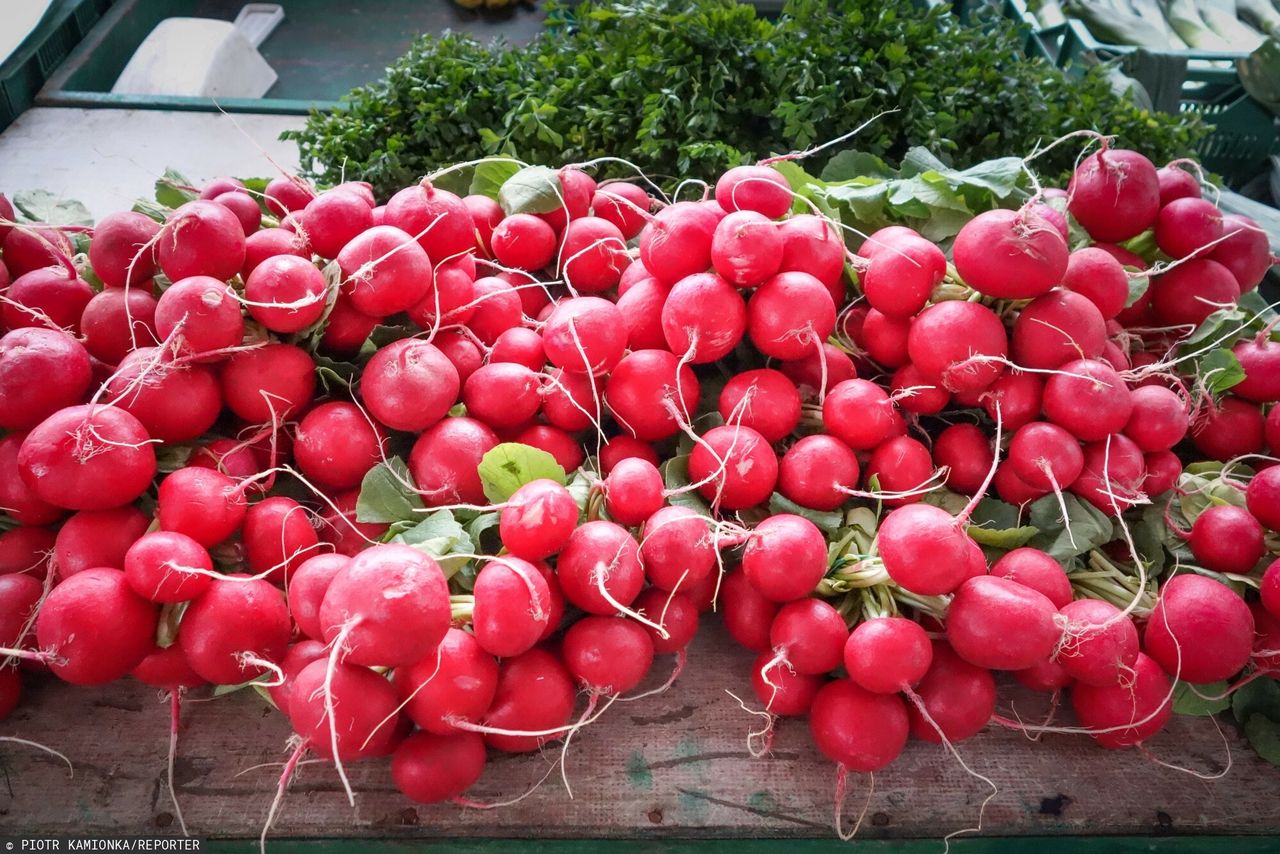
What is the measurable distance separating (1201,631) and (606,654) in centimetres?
96

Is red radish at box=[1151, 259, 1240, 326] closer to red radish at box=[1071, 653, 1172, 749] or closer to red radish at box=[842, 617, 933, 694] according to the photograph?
red radish at box=[1071, 653, 1172, 749]

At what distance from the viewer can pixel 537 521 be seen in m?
1.15

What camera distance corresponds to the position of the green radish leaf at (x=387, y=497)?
4.33 ft

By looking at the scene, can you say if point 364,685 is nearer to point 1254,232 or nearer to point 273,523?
point 273,523

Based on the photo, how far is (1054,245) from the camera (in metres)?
1.30

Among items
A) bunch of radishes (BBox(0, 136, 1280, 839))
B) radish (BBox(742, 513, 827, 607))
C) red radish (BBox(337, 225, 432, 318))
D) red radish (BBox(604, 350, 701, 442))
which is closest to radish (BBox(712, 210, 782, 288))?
bunch of radishes (BBox(0, 136, 1280, 839))

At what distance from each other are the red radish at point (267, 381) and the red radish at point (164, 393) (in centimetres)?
4

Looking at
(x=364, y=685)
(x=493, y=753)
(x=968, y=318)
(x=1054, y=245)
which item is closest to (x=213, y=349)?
(x=364, y=685)

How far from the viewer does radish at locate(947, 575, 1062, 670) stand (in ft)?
3.78

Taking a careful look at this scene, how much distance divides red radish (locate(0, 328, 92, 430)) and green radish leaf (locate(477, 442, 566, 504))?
680 mm

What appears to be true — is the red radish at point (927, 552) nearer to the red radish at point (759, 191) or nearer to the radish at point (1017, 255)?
the radish at point (1017, 255)

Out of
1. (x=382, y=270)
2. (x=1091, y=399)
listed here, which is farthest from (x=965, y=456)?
(x=382, y=270)

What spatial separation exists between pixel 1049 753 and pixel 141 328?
1.75 m

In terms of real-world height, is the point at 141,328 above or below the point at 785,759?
above
